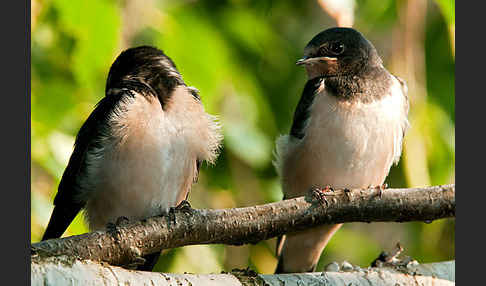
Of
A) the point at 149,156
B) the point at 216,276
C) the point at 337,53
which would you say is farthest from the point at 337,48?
the point at 216,276

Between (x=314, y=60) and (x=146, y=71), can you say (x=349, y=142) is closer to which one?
(x=314, y=60)

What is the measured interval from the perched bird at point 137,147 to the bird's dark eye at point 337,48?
848 millimetres

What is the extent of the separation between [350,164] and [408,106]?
512 mm

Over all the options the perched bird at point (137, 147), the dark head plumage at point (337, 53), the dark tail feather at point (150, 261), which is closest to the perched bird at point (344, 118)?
the dark head plumage at point (337, 53)

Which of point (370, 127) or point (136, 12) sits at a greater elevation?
point (136, 12)

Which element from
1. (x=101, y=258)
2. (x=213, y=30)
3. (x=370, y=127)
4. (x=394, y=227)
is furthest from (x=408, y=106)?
(x=394, y=227)

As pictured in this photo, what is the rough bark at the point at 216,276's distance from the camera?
6.77 feet

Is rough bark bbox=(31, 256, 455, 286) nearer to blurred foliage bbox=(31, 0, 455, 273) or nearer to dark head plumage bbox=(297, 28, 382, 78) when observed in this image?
blurred foliage bbox=(31, 0, 455, 273)

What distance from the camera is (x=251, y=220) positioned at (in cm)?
264

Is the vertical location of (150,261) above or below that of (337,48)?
below

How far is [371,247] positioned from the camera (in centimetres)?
484

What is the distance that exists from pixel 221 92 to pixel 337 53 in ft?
2.86

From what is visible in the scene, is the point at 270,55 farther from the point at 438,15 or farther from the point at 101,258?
the point at 101,258

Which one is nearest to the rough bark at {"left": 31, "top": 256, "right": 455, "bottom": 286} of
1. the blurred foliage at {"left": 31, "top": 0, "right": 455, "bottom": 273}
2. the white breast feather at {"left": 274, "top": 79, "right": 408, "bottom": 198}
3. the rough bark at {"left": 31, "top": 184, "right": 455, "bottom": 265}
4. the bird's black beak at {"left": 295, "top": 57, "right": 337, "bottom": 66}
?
the rough bark at {"left": 31, "top": 184, "right": 455, "bottom": 265}
